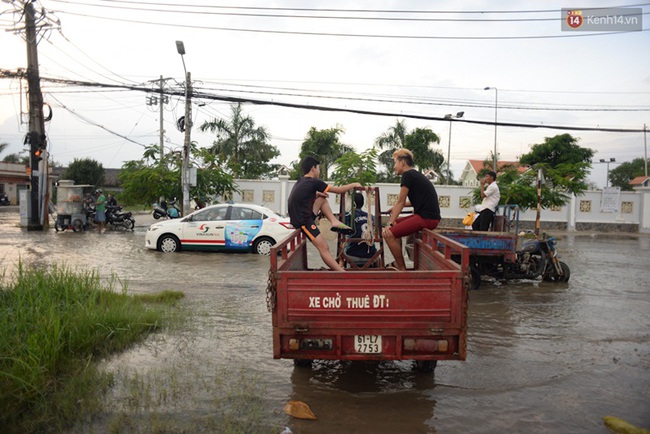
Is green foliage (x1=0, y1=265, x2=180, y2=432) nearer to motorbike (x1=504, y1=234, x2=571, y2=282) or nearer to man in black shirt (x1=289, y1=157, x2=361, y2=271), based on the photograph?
man in black shirt (x1=289, y1=157, x2=361, y2=271)

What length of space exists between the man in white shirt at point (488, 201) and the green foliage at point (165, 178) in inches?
574

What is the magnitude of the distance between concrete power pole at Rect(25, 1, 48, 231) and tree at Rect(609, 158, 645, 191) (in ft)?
240

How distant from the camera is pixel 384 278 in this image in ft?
13.2

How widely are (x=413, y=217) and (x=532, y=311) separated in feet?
10.6

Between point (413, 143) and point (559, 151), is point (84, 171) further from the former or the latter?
point (559, 151)

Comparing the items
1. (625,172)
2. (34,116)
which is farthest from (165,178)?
(625,172)

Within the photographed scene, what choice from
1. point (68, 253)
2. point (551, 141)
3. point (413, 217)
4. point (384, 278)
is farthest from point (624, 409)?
point (551, 141)

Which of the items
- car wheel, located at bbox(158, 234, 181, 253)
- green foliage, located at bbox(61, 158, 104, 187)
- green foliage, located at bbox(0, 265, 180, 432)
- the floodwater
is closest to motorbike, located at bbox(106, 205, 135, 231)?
car wheel, located at bbox(158, 234, 181, 253)

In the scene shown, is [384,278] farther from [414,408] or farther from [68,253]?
[68,253]

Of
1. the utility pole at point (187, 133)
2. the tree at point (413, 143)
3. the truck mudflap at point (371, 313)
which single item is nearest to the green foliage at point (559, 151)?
the tree at point (413, 143)

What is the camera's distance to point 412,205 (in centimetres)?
588

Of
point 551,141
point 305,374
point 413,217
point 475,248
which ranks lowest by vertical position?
point 305,374

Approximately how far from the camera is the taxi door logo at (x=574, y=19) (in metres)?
15.4

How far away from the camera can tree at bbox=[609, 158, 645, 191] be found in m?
71.2
